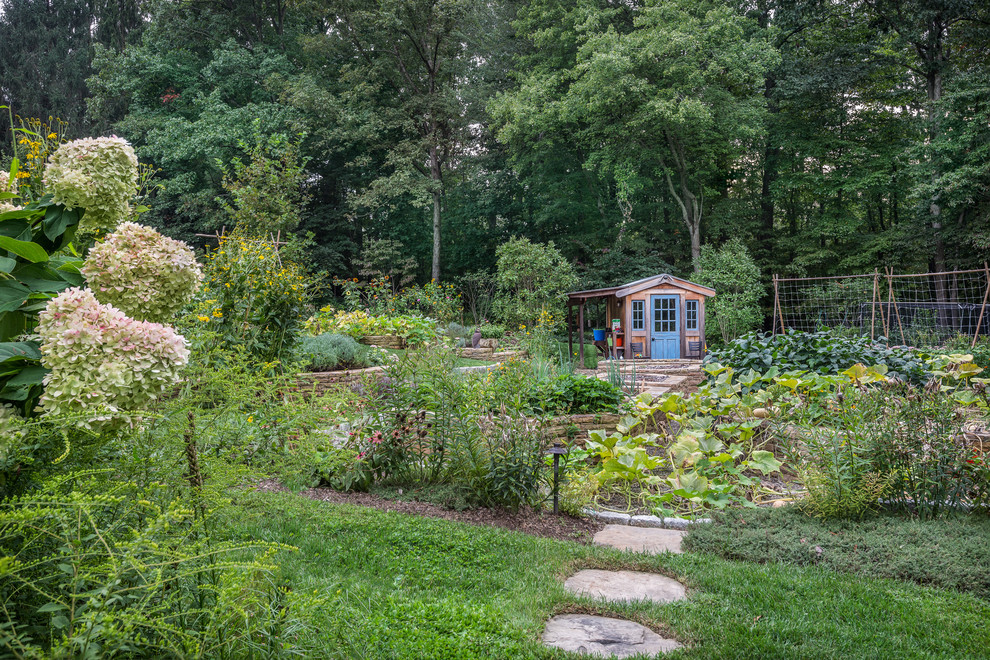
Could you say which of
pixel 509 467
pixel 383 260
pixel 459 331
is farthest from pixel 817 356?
pixel 383 260

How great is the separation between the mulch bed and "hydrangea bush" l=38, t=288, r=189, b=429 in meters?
2.63

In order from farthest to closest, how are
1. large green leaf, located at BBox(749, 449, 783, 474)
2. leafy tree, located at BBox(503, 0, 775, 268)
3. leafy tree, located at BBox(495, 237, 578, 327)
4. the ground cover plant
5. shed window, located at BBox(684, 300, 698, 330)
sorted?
leafy tree, located at BBox(495, 237, 578, 327), leafy tree, located at BBox(503, 0, 775, 268), shed window, located at BBox(684, 300, 698, 330), large green leaf, located at BBox(749, 449, 783, 474), the ground cover plant

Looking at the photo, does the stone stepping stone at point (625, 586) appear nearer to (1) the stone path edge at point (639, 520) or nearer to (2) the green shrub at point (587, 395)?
(1) the stone path edge at point (639, 520)

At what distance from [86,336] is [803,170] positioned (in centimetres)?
1969

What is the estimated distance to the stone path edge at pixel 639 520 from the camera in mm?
3918

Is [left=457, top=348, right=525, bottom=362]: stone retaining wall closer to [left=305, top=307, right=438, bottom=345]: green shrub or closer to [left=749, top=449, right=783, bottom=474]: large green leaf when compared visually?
[left=305, top=307, right=438, bottom=345]: green shrub

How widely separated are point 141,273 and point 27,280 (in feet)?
0.72

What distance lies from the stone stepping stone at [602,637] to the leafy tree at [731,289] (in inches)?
494

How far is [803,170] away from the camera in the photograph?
17.4 metres

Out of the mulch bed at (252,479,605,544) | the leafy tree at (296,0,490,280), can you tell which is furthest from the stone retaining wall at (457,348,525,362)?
the mulch bed at (252,479,605,544)

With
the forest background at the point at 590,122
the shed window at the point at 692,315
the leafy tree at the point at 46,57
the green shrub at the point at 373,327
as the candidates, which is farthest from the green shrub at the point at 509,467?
the leafy tree at the point at 46,57

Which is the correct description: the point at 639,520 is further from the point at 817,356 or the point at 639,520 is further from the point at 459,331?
the point at 459,331

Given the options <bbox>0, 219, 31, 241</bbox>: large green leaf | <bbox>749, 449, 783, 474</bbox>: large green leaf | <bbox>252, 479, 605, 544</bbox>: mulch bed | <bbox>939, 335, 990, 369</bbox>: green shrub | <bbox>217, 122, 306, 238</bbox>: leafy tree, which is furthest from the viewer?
<bbox>217, 122, 306, 238</bbox>: leafy tree

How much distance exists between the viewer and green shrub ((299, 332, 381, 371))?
7198 millimetres
